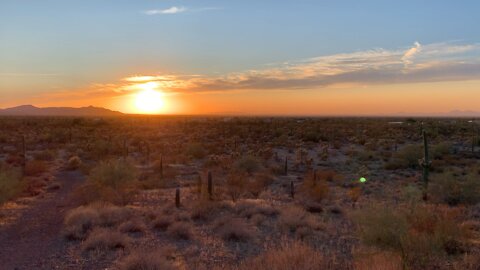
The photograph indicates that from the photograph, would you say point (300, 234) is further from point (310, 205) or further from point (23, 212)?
point (23, 212)

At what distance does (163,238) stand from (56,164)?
2629cm

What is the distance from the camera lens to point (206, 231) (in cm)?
1631

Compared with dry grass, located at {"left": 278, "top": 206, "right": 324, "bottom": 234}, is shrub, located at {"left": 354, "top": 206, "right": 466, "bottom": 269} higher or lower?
higher

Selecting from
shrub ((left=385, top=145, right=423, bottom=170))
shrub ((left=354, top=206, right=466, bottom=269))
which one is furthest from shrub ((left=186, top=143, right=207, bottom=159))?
shrub ((left=354, top=206, right=466, bottom=269))

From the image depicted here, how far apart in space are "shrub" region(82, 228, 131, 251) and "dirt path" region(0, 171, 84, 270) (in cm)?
72

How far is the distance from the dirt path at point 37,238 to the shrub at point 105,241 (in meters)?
0.72

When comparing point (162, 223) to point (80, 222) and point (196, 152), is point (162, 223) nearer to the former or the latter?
point (80, 222)

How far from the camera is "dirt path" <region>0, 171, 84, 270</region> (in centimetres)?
1297

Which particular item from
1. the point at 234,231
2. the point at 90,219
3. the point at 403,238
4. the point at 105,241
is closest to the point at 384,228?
the point at 403,238

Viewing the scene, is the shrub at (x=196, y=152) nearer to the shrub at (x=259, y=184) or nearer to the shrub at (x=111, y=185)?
the shrub at (x=259, y=184)

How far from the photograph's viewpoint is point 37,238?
15547mm

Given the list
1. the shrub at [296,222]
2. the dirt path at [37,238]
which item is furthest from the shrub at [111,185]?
the shrub at [296,222]

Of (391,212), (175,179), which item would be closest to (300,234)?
(391,212)

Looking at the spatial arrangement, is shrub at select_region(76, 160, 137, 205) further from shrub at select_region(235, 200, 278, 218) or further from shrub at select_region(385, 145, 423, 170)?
shrub at select_region(385, 145, 423, 170)
